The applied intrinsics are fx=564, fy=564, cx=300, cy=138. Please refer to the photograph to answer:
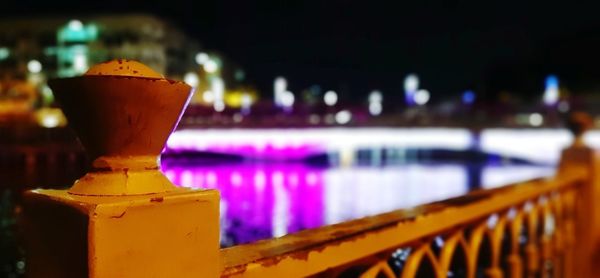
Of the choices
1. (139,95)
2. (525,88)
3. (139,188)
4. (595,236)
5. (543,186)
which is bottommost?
(595,236)

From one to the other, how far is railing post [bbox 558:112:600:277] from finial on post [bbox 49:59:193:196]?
12.7ft

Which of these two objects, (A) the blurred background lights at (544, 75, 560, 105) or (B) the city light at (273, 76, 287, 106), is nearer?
(A) the blurred background lights at (544, 75, 560, 105)

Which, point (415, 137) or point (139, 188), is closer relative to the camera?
point (139, 188)

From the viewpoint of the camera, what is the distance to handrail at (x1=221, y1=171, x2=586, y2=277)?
1.26 meters

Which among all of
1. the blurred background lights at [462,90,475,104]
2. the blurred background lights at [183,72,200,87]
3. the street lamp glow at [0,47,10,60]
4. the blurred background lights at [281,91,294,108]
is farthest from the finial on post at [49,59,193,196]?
the blurred background lights at [462,90,475,104]

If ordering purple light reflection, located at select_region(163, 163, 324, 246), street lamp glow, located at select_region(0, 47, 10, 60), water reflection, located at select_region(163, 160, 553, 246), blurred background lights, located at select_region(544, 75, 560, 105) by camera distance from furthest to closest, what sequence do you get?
blurred background lights, located at select_region(544, 75, 560, 105) < street lamp glow, located at select_region(0, 47, 10, 60) < water reflection, located at select_region(163, 160, 553, 246) < purple light reflection, located at select_region(163, 163, 324, 246)

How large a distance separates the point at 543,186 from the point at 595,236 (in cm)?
164

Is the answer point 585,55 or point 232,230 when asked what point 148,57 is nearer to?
point 232,230

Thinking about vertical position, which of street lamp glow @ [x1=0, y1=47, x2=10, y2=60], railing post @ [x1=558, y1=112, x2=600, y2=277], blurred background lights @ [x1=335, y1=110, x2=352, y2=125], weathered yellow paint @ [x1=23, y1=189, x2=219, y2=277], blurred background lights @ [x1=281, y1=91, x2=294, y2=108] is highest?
street lamp glow @ [x1=0, y1=47, x2=10, y2=60]

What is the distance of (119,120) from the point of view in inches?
39.4

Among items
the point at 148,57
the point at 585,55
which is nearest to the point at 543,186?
the point at 148,57

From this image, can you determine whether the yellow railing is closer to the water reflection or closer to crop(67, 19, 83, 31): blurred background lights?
the water reflection

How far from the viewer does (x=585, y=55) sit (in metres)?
57.1

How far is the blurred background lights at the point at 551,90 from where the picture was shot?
58.4 m
